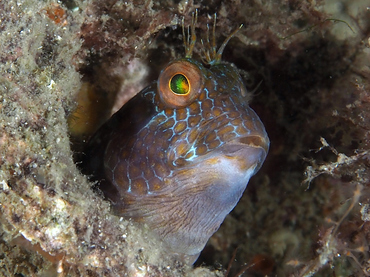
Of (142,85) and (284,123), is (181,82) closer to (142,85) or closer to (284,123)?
(142,85)

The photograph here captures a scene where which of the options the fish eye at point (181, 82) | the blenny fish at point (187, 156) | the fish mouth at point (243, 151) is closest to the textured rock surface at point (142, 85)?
the blenny fish at point (187, 156)

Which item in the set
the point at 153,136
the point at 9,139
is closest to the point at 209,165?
the point at 153,136

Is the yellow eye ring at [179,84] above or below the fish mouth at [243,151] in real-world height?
above

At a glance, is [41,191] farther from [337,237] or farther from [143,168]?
[337,237]

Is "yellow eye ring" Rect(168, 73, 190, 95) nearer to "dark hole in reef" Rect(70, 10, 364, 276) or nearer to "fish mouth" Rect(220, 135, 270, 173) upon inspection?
"fish mouth" Rect(220, 135, 270, 173)

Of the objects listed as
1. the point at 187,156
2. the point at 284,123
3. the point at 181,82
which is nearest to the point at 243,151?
the point at 187,156

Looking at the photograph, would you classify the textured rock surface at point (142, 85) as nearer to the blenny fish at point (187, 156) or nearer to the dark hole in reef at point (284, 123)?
the dark hole in reef at point (284, 123)

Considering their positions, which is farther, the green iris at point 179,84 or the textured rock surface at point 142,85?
the green iris at point 179,84
